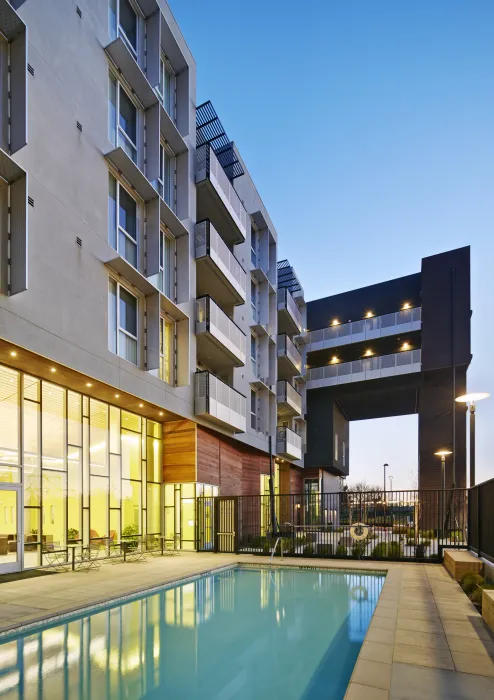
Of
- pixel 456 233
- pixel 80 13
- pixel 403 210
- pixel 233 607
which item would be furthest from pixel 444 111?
pixel 233 607

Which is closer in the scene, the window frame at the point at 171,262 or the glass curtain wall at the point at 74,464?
the glass curtain wall at the point at 74,464

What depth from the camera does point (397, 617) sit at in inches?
309

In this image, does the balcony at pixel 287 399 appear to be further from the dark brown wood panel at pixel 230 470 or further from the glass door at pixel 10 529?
the glass door at pixel 10 529

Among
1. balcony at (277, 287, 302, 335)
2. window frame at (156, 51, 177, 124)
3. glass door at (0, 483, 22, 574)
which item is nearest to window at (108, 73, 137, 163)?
window frame at (156, 51, 177, 124)

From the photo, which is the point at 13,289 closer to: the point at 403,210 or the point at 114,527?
the point at 114,527

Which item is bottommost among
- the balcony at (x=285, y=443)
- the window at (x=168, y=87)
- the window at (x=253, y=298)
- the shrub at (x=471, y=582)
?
the shrub at (x=471, y=582)

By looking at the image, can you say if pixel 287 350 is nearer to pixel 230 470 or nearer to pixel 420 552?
pixel 230 470

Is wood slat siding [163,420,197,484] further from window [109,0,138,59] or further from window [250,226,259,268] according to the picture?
window [109,0,138,59]

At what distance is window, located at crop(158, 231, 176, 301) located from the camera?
16.8m

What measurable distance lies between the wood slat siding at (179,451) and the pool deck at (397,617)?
3555 millimetres

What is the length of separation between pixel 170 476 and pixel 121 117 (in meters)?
11.6

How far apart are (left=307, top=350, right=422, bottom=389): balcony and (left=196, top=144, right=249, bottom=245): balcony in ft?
42.5

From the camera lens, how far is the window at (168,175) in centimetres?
1752

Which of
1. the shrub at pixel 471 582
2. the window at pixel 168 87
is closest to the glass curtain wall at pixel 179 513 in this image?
the shrub at pixel 471 582
